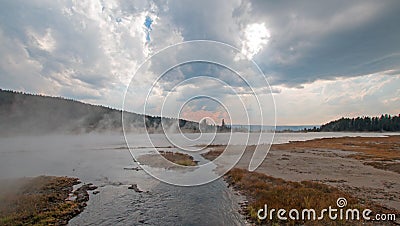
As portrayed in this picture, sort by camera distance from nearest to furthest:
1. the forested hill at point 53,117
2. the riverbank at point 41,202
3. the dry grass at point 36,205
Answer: the dry grass at point 36,205 → the riverbank at point 41,202 → the forested hill at point 53,117

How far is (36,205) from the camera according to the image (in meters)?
16.6

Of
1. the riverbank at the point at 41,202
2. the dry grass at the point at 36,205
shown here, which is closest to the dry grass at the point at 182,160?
the riverbank at the point at 41,202

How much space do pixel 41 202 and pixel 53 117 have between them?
151 metres

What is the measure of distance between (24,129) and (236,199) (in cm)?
14258

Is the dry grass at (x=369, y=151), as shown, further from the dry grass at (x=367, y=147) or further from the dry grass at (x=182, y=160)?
the dry grass at (x=182, y=160)

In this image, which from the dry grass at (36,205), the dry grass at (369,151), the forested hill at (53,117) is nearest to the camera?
the dry grass at (36,205)

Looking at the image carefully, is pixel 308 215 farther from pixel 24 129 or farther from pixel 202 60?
pixel 24 129

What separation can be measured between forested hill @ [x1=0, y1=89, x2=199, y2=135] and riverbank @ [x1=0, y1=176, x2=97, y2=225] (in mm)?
82737

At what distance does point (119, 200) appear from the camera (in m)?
18.9

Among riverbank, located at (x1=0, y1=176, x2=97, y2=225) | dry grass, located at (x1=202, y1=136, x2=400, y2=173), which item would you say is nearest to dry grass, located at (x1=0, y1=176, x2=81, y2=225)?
riverbank, located at (x1=0, y1=176, x2=97, y2=225)

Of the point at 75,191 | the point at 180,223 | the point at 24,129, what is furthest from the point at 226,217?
the point at 24,129

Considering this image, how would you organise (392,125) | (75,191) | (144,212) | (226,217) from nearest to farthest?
(226,217) → (144,212) → (75,191) → (392,125)

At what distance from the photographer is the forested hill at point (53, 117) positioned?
411 feet
